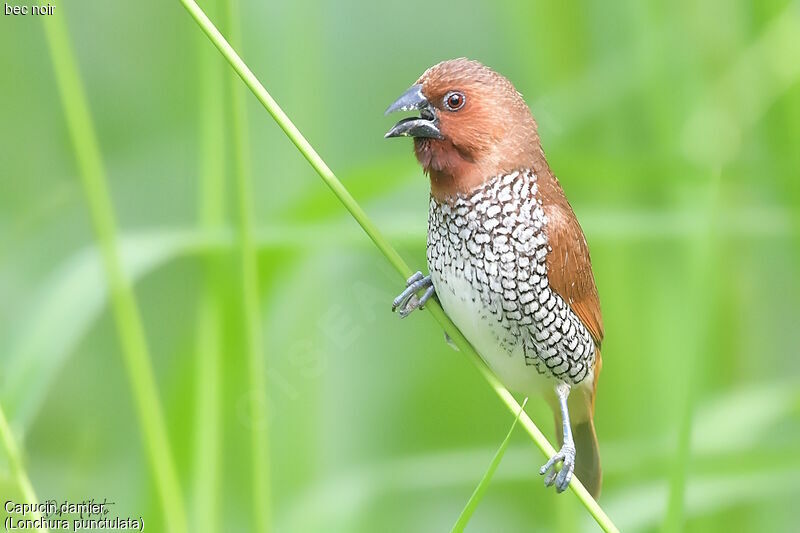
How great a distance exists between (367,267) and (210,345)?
56.7 inches

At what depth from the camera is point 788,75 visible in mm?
3648

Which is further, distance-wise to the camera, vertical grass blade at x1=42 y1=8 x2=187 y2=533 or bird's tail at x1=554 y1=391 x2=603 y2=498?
bird's tail at x1=554 y1=391 x2=603 y2=498

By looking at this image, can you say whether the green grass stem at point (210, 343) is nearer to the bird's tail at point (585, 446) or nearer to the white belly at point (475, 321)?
the white belly at point (475, 321)

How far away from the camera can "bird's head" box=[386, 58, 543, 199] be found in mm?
2430

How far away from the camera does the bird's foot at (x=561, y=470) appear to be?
261 centimetres

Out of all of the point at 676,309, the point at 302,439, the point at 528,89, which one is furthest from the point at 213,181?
the point at 676,309

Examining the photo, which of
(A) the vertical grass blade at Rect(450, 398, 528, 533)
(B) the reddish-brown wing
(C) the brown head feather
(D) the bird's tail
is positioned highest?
(C) the brown head feather

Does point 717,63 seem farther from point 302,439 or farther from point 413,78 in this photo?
point 302,439

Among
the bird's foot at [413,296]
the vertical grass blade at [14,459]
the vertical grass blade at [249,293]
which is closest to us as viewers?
the vertical grass blade at [14,459]

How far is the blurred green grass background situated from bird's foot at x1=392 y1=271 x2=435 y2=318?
1.04 feet

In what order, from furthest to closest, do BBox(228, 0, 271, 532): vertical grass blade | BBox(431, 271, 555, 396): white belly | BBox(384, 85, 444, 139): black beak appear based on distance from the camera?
1. BBox(431, 271, 555, 396): white belly
2. BBox(384, 85, 444, 139): black beak
3. BBox(228, 0, 271, 532): vertical grass blade

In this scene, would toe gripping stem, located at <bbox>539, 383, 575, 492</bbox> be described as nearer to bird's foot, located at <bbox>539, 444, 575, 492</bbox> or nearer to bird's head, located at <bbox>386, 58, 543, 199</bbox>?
bird's foot, located at <bbox>539, 444, 575, 492</bbox>

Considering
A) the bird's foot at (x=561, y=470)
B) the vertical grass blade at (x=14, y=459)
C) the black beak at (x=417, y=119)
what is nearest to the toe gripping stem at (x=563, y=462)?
the bird's foot at (x=561, y=470)

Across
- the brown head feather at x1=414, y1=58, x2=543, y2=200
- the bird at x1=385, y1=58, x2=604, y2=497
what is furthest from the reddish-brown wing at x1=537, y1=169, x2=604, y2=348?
the brown head feather at x1=414, y1=58, x2=543, y2=200
